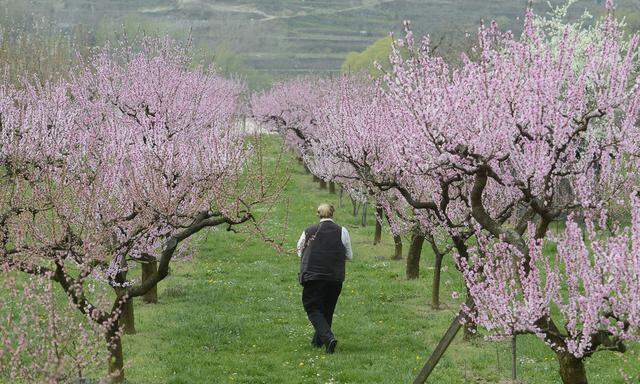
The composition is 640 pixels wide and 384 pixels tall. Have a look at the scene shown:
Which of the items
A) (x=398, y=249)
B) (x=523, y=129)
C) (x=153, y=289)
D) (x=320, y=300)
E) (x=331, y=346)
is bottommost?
(x=398, y=249)

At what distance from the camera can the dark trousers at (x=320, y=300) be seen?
13.9m

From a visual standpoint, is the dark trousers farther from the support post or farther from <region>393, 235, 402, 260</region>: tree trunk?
<region>393, 235, 402, 260</region>: tree trunk

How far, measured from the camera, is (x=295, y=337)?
49.8 ft

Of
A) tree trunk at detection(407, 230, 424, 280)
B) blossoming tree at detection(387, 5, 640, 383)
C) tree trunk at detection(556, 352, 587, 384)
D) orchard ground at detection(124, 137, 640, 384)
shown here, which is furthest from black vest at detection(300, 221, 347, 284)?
tree trunk at detection(407, 230, 424, 280)

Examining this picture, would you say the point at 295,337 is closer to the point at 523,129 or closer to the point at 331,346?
the point at 331,346

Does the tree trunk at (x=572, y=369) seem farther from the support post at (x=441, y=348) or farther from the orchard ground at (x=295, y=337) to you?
the orchard ground at (x=295, y=337)

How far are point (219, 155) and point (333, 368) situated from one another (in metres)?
4.71

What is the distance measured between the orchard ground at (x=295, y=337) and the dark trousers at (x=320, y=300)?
0.52m

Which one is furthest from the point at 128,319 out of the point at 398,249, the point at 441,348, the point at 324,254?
the point at 398,249

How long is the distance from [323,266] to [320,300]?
69 cm

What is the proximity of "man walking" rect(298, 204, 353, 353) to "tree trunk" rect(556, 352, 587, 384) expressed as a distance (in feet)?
17.1

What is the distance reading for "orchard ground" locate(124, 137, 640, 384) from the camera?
12.8m

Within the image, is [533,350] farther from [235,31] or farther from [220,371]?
[235,31]

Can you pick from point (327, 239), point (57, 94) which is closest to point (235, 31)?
point (57, 94)
